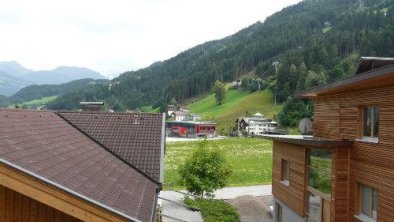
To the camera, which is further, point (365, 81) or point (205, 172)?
point (205, 172)

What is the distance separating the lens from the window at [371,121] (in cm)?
1350

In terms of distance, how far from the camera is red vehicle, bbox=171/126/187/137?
10761 centimetres

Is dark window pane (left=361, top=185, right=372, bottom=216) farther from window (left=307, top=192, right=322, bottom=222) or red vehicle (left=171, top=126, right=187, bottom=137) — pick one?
red vehicle (left=171, top=126, right=187, bottom=137)

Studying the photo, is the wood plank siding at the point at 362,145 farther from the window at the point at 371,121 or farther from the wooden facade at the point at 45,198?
the wooden facade at the point at 45,198

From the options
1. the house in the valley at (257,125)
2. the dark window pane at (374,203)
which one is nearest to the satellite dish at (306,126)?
the dark window pane at (374,203)

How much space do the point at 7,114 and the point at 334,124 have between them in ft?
37.4

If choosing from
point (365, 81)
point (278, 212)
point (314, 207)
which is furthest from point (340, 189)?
point (278, 212)

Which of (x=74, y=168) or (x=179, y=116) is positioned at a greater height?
(x=74, y=168)

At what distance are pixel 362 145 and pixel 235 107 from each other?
4619 inches

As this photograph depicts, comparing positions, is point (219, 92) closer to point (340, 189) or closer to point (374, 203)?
point (340, 189)

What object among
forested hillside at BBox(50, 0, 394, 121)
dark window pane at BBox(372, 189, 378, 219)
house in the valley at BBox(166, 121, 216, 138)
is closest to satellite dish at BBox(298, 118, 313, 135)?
dark window pane at BBox(372, 189, 378, 219)

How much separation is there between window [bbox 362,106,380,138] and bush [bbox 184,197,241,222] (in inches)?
382

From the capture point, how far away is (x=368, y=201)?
13.7 metres

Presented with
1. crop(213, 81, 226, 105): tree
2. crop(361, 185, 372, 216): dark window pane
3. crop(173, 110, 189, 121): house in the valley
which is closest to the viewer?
crop(361, 185, 372, 216): dark window pane
